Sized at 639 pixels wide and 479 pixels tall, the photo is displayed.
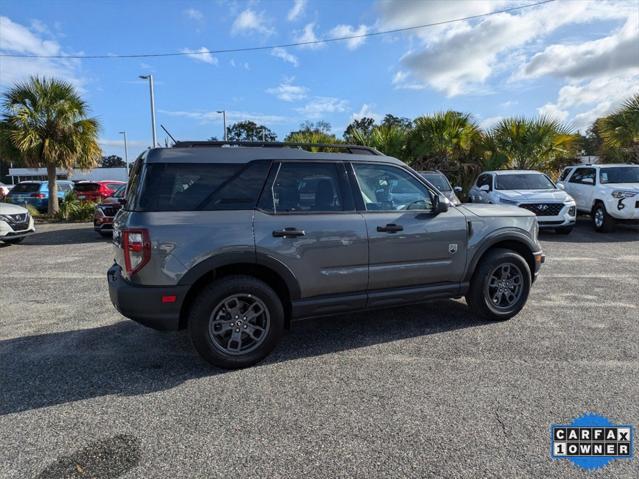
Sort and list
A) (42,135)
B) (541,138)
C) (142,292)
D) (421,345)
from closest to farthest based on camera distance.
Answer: (142,292)
(421,345)
(42,135)
(541,138)

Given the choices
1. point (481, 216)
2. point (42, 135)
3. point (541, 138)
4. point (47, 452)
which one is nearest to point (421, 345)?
point (481, 216)

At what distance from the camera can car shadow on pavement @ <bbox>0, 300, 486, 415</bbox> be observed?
3.58 metres

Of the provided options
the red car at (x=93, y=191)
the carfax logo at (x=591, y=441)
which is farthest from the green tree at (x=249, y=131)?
the carfax logo at (x=591, y=441)

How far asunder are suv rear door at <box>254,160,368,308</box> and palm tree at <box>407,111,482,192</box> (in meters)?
13.5

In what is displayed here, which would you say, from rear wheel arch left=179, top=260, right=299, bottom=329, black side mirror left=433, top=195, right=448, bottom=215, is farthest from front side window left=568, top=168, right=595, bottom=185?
rear wheel arch left=179, top=260, right=299, bottom=329

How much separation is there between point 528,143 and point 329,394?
600 inches

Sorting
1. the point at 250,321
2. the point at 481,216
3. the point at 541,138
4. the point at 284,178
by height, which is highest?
the point at 541,138

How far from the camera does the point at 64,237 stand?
1259cm

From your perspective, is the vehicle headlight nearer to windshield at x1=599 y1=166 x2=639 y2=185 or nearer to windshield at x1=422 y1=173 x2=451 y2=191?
windshield at x1=599 y1=166 x2=639 y2=185

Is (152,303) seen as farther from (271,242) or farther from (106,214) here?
(106,214)

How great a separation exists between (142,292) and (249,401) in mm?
1205

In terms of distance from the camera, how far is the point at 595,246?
1002cm

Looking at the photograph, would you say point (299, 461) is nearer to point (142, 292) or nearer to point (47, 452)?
point (47, 452)

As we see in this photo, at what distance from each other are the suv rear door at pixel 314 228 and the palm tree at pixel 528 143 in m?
14.0
